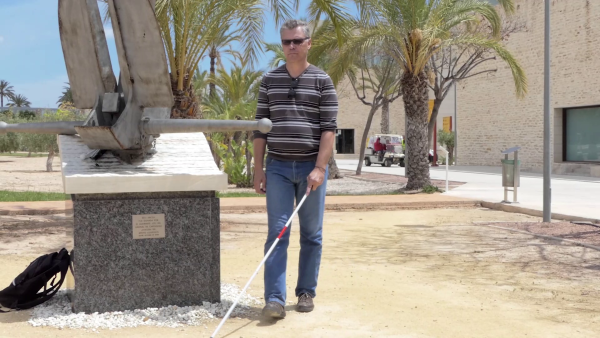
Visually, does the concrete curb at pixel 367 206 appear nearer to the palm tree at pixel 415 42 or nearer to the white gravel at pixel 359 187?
the palm tree at pixel 415 42

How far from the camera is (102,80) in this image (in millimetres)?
4789

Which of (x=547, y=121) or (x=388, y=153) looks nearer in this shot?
(x=547, y=121)

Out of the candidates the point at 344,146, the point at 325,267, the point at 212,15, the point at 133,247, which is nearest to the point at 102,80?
the point at 133,247

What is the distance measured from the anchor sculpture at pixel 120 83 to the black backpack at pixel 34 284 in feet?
A: 2.76

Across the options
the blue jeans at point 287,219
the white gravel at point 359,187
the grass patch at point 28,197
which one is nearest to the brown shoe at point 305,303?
the blue jeans at point 287,219

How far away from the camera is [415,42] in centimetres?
1653

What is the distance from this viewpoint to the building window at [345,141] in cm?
5850

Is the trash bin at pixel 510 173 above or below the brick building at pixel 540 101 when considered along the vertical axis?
below

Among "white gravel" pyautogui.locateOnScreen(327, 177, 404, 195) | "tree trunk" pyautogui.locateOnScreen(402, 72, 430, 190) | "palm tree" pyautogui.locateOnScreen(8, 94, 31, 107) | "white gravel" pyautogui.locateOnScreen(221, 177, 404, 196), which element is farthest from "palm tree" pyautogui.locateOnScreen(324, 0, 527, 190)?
"palm tree" pyautogui.locateOnScreen(8, 94, 31, 107)

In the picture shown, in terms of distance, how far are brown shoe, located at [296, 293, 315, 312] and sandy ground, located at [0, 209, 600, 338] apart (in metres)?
0.07

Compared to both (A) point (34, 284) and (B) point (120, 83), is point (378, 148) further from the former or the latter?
(A) point (34, 284)

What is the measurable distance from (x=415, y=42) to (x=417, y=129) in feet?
7.16

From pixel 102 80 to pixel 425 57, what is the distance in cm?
1263

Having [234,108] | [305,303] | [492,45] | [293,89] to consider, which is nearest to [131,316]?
[305,303]
